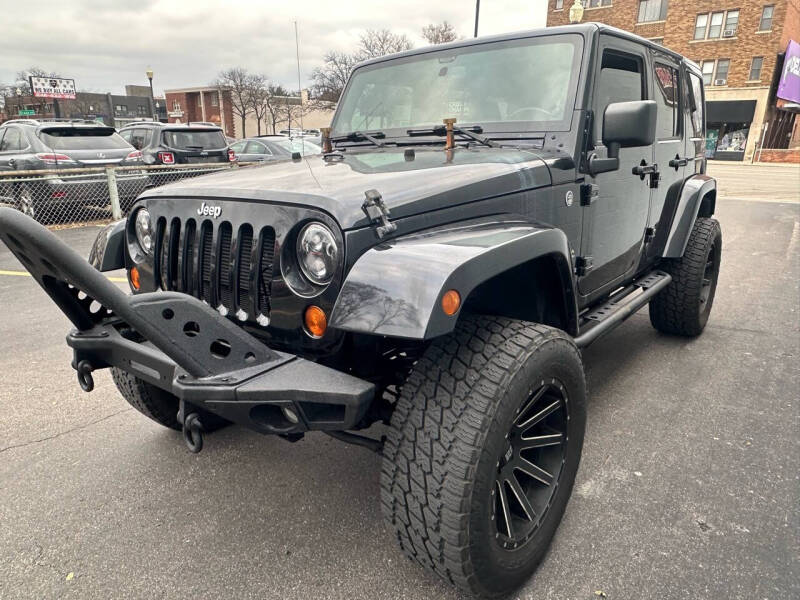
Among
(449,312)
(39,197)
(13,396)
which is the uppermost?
(449,312)

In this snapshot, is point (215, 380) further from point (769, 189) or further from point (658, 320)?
point (769, 189)

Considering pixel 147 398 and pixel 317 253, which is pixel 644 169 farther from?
pixel 147 398

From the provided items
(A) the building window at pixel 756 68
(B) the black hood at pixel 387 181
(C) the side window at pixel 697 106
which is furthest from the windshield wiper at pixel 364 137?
(A) the building window at pixel 756 68

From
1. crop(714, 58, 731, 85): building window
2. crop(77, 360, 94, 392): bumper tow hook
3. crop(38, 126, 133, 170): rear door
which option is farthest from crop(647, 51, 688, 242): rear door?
crop(714, 58, 731, 85): building window

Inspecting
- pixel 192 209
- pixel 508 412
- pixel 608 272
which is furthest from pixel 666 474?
pixel 192 209

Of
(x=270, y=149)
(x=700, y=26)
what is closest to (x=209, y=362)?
(x=270, y=149)

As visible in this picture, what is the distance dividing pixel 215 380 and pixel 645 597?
5.26ft

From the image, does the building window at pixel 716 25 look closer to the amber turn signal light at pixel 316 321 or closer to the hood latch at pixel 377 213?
the hood latch at pixel 377 213

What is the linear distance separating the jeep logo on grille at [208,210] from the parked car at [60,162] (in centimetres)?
758

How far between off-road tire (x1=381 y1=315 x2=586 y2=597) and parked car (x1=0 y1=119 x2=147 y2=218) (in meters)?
8.46

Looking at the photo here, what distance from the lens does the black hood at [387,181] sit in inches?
74.6

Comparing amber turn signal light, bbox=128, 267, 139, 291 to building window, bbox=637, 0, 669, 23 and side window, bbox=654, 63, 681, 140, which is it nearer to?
side window, bbox=654, 63, 681, 140

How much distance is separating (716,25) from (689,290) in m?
37.6

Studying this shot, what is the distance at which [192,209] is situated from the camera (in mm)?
2168
